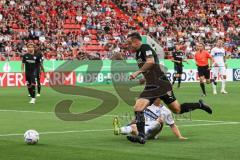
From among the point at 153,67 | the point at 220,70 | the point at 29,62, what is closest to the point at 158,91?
the point at 153,67

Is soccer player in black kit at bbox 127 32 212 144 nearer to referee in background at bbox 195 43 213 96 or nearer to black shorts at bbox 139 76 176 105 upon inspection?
black shorts at bbox 139 76 176 105

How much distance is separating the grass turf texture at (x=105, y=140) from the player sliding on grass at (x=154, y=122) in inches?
7.9

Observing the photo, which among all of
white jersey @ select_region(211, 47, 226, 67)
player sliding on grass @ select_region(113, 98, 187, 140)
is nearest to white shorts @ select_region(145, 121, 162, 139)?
player sliding on grass @ select_region(113, 98, 187, 140)

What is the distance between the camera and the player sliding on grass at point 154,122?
14.4 m

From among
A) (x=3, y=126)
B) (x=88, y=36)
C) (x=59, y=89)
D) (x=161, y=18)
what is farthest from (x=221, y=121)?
(x=161, y=18)

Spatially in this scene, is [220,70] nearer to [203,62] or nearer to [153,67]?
[203,62]

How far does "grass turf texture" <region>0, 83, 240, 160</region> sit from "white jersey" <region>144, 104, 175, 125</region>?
1.49 feet

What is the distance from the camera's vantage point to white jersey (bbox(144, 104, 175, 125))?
47.8 feet

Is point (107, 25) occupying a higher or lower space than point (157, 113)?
higher

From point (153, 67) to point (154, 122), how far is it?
1344 millimetres

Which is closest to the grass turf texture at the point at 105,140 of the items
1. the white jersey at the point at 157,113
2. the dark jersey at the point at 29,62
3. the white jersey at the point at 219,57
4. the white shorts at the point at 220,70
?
the white jersey at the point at 157,113

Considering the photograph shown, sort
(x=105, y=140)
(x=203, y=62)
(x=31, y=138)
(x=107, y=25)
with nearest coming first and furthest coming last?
1. (x=31, y=138)
2. (x=105, y=140)
3. (x=203, y=62)
4. (x=107, y=25)

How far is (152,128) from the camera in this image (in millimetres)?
14461

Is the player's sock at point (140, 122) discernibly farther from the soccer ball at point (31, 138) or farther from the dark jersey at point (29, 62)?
the dark jersey at point (29, 62)
